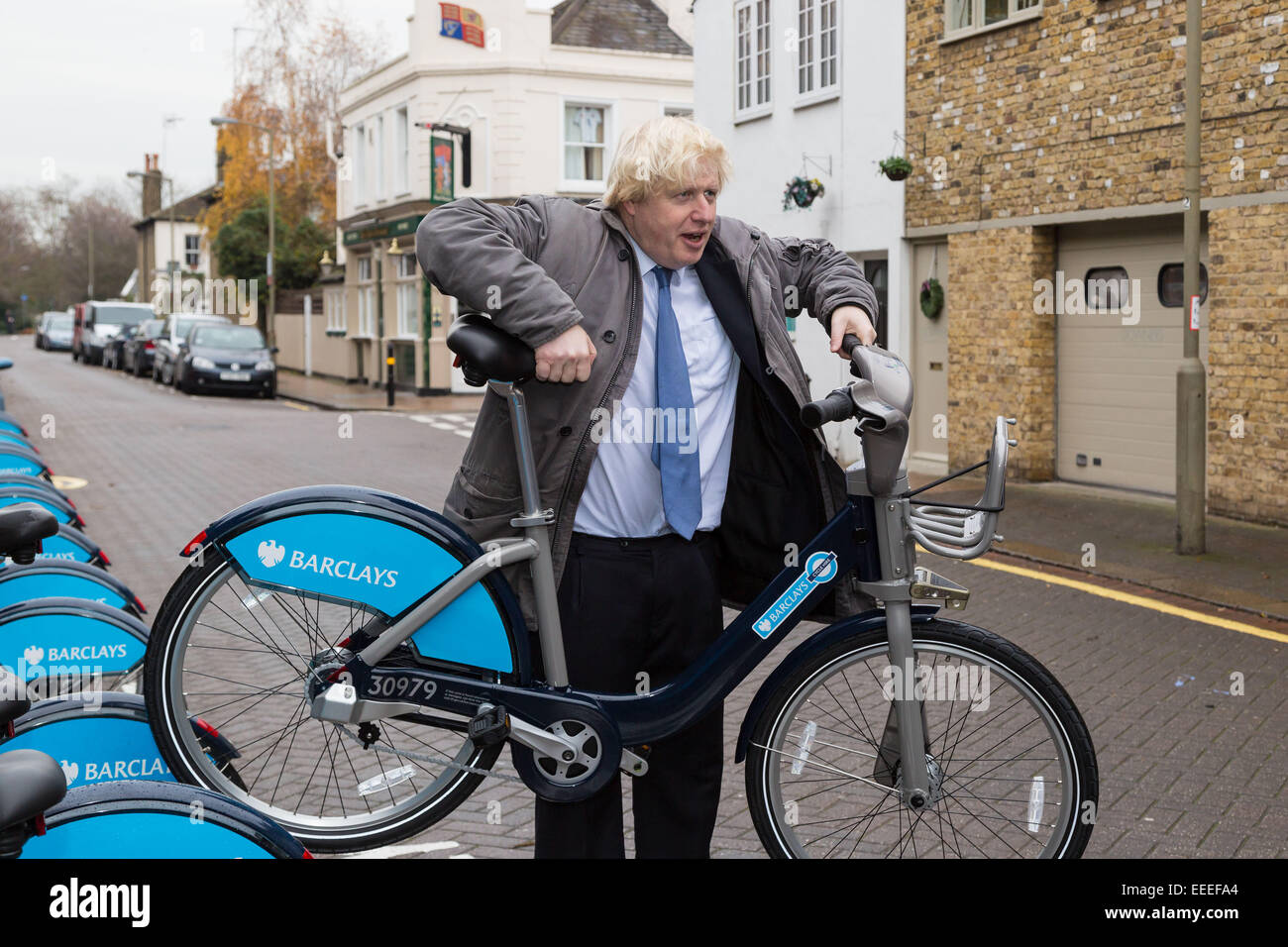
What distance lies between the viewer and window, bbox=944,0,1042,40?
537 inches

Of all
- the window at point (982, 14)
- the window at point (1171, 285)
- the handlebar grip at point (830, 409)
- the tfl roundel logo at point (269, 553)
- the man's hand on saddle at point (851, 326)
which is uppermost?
Result: the window at point (982, 14)

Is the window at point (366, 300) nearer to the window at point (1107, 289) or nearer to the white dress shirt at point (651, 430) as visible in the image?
the window at point (1107, 289)

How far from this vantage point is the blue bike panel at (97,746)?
306cm

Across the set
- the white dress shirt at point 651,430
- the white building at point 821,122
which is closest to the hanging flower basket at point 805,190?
the white building at point 821,122

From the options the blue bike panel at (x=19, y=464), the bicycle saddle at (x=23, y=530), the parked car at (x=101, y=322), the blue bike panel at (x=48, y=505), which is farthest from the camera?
the parked car at (x=101, y=322)

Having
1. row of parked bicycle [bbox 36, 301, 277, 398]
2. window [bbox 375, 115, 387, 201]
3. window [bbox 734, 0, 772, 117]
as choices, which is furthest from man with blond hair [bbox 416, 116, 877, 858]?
window [bbox 375, 115, 387, 201]

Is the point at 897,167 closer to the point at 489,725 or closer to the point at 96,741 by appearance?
the point at 489,725

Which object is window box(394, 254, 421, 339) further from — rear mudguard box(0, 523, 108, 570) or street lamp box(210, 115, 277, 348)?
rear mudguard box(0, 523, 108, 570)

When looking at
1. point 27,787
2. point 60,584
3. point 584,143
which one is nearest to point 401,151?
point 584,143

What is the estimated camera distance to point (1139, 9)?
12188 mm

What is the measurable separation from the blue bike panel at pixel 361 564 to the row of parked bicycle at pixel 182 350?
1170 inches

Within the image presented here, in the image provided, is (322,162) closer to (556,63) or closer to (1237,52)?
(556,63)

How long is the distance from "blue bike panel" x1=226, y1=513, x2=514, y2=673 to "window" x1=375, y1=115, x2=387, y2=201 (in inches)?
1384

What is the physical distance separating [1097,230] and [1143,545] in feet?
13.7
